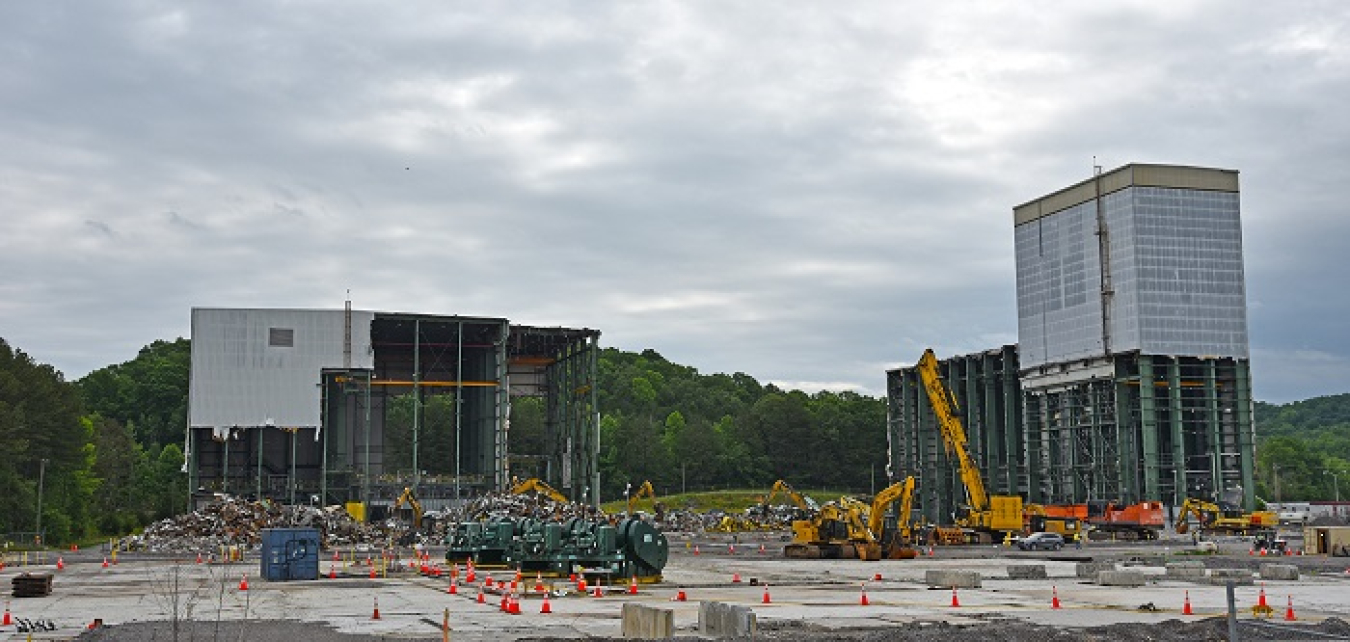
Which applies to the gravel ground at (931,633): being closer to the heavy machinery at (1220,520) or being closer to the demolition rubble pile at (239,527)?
the demolition rubble pile at (239,527)

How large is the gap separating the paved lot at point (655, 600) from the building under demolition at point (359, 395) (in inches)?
1443

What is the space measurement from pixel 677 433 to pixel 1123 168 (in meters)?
107

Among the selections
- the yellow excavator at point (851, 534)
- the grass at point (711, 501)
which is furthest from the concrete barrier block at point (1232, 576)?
the grass at point (711, 501)

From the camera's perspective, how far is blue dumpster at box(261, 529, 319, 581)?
41000mm

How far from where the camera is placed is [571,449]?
95.4 m

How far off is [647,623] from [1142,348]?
84615mm

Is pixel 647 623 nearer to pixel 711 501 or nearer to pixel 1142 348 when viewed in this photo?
pixel 1142 348

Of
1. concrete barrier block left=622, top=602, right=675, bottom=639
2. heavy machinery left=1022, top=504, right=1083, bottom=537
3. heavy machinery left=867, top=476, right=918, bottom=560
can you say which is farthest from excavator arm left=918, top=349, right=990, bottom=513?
concrete barrier block left=622, top=602, right=675, bottom=639

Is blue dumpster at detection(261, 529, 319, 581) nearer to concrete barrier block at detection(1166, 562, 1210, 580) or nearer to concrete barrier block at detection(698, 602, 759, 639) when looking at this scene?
concrete barrier block at detection(698, 602, 759, 639)

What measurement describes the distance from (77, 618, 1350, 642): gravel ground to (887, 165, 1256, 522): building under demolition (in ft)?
255

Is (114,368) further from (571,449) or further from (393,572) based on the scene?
(393,572)

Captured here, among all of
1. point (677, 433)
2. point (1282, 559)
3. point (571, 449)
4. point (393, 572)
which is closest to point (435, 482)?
point (571, 449)

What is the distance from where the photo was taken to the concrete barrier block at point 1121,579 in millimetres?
37031

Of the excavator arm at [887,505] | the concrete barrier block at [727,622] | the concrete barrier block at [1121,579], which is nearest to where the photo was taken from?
the concrete barrier block at [727,622]
